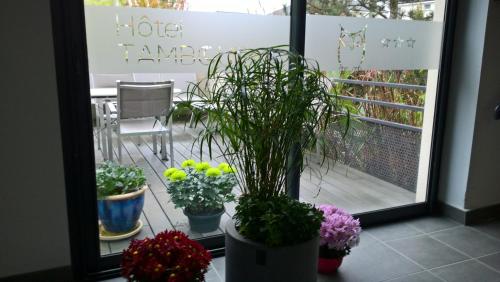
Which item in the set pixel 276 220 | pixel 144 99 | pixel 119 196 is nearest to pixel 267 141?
pixel 276 220

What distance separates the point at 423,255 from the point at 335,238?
2.25 feet

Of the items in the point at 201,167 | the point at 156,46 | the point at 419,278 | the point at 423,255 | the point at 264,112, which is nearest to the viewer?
the point at 264,112

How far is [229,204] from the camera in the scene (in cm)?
278

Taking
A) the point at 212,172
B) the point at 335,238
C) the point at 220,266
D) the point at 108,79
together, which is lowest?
the point at 220,266

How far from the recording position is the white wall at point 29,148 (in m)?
1.73

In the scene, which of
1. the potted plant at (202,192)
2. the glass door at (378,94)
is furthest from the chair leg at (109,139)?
the glass door at (378,94)

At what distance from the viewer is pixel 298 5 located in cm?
221

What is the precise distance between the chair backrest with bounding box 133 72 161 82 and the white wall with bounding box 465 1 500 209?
2066mm

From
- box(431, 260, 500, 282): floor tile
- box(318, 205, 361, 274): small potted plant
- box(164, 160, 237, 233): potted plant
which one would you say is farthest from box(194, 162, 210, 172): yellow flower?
box(431, 260, 500, 282): floor tile

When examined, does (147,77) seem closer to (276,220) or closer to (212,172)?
(212,172)

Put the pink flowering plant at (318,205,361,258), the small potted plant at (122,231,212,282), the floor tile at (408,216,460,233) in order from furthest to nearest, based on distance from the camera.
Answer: the floor tile at (408,216,460,233), the pink flowering plant at (318,205,361,258), the small potted plant at (122,231,212,282)

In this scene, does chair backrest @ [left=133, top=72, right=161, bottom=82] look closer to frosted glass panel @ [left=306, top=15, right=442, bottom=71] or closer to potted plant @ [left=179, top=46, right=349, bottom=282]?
potted plant @ [left=179, top=46, right=349, bottom=282]

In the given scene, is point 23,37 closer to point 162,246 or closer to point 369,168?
point 162,246

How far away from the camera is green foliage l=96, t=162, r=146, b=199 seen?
2176 millimetres
